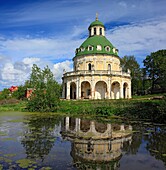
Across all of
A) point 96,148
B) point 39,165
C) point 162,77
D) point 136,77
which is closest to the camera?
point 39,165

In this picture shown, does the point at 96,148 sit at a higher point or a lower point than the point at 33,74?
lower

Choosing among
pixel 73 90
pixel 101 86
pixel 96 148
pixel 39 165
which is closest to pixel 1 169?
pixel 39 165

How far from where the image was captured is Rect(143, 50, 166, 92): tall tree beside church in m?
57.8

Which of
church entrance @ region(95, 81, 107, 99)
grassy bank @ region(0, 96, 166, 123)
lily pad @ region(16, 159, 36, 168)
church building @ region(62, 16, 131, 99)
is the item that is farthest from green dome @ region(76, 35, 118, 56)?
lily pad @ region(16, 159, 36, 168)

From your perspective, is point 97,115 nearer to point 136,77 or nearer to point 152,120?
point 152,120

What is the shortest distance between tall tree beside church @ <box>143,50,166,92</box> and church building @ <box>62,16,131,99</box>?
587 inches

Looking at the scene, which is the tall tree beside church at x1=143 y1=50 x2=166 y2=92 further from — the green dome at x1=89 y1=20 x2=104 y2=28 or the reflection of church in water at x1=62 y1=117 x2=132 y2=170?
the reflection of church in water at x1=62 y1=117 x2=132 y2=170

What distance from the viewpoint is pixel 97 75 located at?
43750mm

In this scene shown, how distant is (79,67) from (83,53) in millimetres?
3476

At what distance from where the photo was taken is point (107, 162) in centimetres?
769

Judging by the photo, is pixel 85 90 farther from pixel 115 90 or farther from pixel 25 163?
pixel 25 163

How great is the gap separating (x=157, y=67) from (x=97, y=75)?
83.3 feet

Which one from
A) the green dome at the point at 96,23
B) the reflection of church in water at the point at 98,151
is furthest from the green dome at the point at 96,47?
the reflection of church in water at the point at 98,151

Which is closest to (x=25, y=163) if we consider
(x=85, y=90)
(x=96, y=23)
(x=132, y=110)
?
(x=132, y=110)
